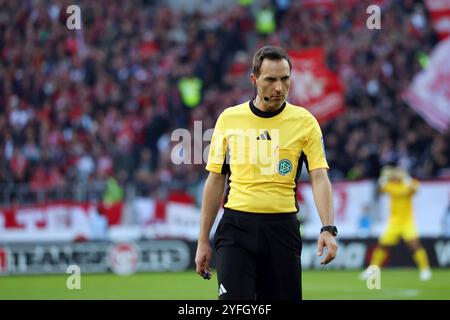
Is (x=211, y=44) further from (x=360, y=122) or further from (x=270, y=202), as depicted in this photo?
(x=270, y=202)

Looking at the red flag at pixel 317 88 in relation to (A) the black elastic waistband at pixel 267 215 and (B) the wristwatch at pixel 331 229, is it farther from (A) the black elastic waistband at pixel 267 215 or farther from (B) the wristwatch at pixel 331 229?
(B) the wristwatch at pixel 331 229

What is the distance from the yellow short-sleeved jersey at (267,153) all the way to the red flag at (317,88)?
49.4 ft

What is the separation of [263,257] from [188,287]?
10.6 metres

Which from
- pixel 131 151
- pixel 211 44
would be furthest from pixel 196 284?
pixel 211 44

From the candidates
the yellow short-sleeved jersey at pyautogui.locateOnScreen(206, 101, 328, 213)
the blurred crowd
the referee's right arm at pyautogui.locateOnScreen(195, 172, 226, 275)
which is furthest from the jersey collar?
the blurred crowd

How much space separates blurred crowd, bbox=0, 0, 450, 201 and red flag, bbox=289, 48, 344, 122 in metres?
0.95

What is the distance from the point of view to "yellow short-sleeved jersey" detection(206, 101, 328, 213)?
22.5 feet

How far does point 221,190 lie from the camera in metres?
A: 7.05

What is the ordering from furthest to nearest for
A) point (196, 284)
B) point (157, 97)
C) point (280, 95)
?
point (157, 97) → point (196, 284) → point (280, 95)

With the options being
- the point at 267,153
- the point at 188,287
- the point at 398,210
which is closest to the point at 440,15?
the point at 398,210

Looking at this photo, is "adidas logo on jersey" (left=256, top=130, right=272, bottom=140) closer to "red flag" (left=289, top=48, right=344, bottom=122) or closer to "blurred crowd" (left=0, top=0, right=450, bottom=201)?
"blurred crowd" (left=0, top=0, right=450, bottom=201)

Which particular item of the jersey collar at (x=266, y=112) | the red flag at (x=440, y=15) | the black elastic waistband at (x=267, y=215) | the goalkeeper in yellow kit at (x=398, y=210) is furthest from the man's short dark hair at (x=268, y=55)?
the red flag at (x=440, y=15)

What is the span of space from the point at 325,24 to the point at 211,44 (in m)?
2.97

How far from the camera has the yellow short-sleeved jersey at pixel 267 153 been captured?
6.87 metres
